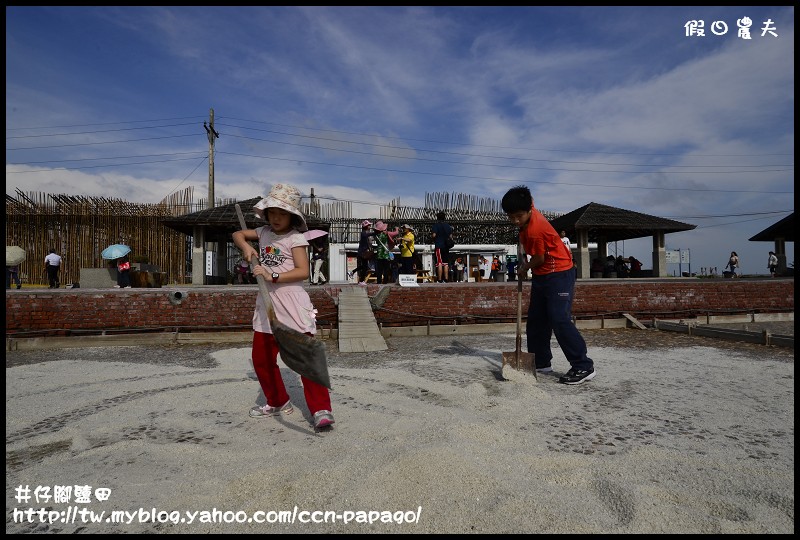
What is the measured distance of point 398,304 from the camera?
321 inches

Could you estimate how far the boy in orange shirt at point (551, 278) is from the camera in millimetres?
4145

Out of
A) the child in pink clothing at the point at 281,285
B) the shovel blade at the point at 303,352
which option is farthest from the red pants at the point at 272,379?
the shovel blade at the point at 303,352

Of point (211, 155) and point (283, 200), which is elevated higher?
point (211, 155)

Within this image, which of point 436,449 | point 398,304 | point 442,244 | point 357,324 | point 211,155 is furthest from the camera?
point 211,155

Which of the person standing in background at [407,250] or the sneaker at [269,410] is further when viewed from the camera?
the person standing in background at [407,250]

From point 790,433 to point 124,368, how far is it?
6019mm

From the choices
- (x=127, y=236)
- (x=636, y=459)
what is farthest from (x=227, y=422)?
(x=127, y=236)

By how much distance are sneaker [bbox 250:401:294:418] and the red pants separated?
3 centimetres

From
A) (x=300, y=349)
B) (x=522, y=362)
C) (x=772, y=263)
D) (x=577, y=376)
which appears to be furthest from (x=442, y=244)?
(x=772, y=263)

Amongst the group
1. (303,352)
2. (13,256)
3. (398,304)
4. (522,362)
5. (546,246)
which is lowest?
(522,362)

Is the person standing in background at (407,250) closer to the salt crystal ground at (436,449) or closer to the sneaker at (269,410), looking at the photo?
the salt crystal ground at (436,449)

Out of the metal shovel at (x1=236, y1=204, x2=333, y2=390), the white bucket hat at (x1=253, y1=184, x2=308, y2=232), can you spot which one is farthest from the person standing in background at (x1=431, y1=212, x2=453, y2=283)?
the metal shovel at (x1=236, y1=204, x2=333, y2=390)

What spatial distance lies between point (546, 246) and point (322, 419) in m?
2.63

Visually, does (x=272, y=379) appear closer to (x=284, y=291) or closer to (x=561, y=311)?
(x=284, y=291)
